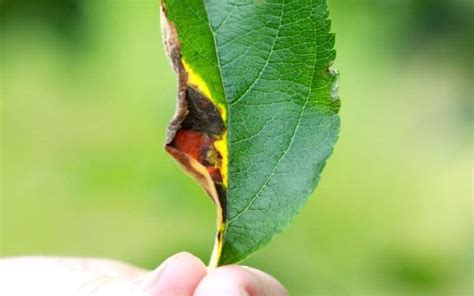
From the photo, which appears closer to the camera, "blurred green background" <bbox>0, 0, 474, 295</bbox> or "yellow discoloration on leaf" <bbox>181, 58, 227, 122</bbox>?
"yellow discoloration on leaf" <bbox>181, 58, 227, 122</bbox>

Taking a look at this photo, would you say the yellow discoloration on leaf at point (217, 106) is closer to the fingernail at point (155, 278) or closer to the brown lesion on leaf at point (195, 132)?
the brown lesion on leaf at point (195, 132)

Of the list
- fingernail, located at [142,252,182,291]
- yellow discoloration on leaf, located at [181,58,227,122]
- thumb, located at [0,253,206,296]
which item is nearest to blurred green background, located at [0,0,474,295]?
thumb, located at [0,253,206,296]

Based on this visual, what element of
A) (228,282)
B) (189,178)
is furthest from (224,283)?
(189,178)

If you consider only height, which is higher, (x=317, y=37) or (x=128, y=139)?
(x=317, y=37)

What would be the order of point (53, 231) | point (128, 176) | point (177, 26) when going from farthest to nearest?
point (53, 231) → point (128, 176) → point (177, 26)

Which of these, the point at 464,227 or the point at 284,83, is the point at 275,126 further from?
the point at 464,227

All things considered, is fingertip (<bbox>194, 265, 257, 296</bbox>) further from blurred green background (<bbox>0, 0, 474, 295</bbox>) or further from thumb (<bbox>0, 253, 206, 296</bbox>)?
blurred green background (<bbox>0, 0, 474, 295</bbox>)

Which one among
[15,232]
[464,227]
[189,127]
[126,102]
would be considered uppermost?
[189,127]

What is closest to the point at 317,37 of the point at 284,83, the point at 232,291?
the point at 284,83

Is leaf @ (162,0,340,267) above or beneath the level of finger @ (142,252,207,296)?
above
